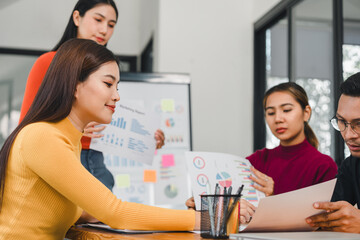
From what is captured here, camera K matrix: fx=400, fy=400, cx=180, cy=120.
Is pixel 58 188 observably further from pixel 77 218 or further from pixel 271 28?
pixel 271 28

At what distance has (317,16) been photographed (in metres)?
2.74

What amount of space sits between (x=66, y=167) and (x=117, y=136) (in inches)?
48.6

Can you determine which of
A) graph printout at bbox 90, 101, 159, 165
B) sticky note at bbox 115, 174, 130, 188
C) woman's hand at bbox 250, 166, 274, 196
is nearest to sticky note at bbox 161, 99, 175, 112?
sticky note at bbox 115, 174, 130, 188

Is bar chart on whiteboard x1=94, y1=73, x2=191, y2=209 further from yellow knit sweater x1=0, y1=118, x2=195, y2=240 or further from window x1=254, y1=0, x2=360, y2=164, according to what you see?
yellow knit sweater x1=0, y1=118, x2=195, y2=240

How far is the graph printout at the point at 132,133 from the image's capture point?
2.14 meters

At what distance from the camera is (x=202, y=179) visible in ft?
4.05

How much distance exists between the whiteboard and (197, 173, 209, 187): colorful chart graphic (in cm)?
170

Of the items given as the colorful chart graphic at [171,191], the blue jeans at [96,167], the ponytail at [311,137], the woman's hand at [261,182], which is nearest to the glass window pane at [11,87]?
the colorful chart graphic at [171,191]

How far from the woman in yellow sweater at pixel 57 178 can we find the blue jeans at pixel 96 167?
66cm

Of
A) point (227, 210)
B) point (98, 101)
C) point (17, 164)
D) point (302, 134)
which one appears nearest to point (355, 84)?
point (302, 134)

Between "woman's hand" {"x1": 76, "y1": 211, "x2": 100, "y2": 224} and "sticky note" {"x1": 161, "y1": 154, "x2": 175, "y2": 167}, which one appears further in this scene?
"sticky note" {"x1": 161, "y1": 154, "x2": 175, "y2": 167}

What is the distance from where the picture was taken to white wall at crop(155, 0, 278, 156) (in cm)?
348

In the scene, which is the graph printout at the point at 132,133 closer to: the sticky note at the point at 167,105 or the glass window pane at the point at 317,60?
the sticky note at the point at 167,105

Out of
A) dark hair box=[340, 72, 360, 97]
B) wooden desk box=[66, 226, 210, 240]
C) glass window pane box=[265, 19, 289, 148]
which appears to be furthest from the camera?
glass window pane box=[265, 19, 289, 148]
